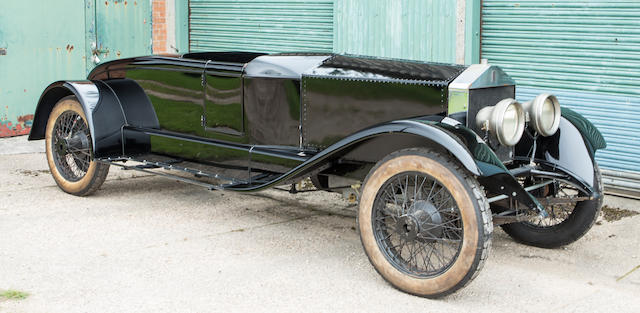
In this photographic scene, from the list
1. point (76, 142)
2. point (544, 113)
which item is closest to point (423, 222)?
point (544, 113)

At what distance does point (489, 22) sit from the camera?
7.52 meters

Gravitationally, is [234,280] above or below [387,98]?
below

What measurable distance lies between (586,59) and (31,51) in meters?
6.23

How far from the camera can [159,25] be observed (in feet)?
34.3

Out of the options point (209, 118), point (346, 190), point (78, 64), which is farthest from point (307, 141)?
point (78, 64)

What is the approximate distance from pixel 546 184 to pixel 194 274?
2.28 meters

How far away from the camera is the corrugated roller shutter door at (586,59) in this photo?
6.61m

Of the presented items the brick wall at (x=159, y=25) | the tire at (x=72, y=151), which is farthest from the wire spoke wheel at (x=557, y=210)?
the brick wall at (x=159, y=25)

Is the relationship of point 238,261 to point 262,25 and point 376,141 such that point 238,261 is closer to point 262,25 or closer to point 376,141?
point 376,141

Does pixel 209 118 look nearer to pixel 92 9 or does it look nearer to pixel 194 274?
pixel 194 274

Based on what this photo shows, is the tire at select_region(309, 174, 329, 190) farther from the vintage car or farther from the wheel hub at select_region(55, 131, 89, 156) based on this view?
the wheel hub at select_region(55, 131, 89, 156)

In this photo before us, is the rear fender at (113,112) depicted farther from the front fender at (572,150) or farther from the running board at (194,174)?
the front fender at (572,150)

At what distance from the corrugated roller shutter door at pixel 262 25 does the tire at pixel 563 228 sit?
13.8 ft

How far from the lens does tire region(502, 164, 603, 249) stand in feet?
16.2
